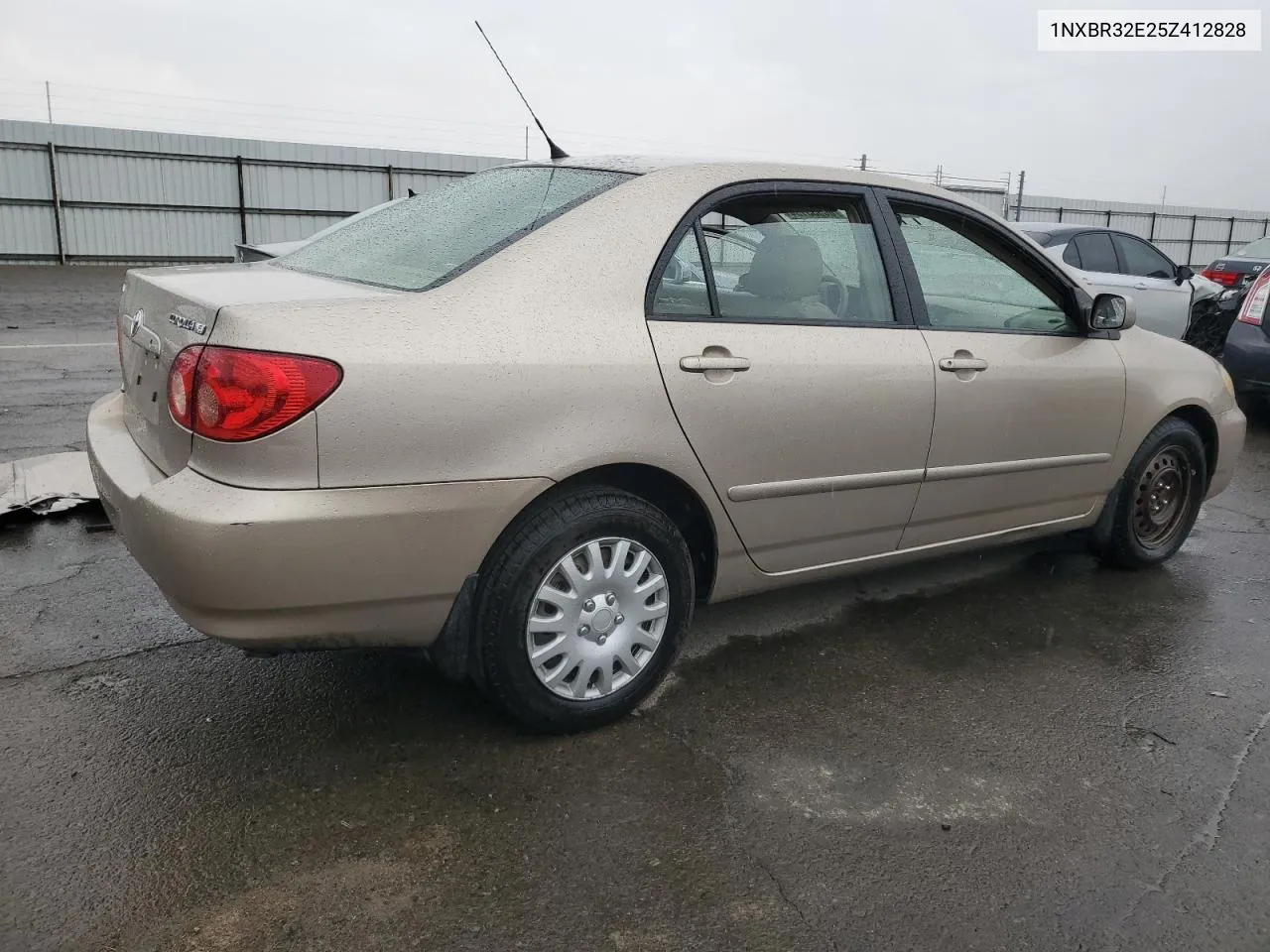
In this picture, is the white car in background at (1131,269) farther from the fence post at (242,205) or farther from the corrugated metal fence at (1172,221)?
the corrugated metal fence at (1172,221)

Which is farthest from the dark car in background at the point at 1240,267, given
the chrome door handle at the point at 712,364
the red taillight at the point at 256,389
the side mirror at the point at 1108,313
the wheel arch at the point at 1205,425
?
the red taillight at the point at 256,389

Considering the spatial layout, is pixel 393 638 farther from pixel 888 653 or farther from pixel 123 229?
pixel 123 229

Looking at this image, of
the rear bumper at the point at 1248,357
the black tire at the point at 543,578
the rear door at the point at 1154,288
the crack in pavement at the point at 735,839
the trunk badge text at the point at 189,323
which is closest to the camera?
the crack in pavement at the point at 735,839

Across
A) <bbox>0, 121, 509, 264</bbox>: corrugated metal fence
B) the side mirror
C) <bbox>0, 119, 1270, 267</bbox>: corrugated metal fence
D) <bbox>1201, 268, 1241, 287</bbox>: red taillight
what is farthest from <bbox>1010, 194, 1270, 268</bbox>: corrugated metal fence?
the side mirror

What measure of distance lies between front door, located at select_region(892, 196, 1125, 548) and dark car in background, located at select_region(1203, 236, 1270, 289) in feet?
28.3

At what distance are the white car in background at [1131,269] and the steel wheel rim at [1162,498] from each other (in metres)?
5.56

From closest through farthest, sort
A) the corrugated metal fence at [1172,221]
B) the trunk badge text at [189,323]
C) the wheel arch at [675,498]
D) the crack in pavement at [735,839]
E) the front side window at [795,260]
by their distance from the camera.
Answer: the crack in pavement at [735,839]
the trunk badge text at [189,323]
the wheel arch at [675,498]
the front side window at [795,260]
the corrugated metal fence at [1172,221]

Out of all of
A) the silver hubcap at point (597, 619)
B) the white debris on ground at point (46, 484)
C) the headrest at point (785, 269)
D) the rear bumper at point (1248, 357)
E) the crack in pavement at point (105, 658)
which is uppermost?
the headrest at point (785, 269)

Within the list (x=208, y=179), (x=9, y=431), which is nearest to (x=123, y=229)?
(x=208, y=179)

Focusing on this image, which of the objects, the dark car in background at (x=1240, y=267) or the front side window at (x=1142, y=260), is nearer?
the front side window at (x=1142, y=260)

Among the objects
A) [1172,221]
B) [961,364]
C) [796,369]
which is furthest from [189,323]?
[1172,221]

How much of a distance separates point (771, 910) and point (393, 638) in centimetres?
108

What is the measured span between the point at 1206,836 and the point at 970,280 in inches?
76.4

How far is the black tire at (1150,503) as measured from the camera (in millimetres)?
4328
